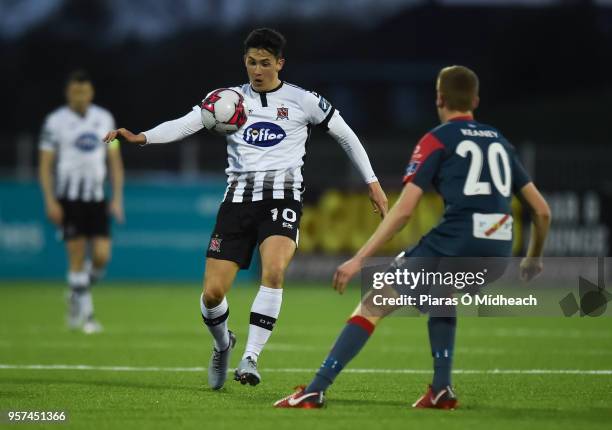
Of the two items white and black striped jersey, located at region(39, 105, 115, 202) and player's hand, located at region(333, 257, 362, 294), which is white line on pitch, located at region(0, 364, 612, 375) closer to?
player's hand, located at region(333, 257, 362, 294)

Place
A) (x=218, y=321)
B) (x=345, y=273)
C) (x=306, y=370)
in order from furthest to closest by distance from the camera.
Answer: (x=306, y=370)
(x=218, y=321)
(x=345, y=273)

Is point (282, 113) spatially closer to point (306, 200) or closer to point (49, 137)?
point (49, 137)

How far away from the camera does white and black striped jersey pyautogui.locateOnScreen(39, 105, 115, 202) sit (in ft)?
43.0

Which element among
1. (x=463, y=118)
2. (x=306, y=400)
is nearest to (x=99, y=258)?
(x=306, y=400)

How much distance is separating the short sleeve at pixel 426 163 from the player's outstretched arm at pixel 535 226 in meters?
0.54

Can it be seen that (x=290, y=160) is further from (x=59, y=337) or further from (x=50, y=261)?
(x=50, y=261)

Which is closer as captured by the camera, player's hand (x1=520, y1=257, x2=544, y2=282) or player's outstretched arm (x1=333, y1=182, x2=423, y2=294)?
player's outstretched arm (x1=333, y1=182, x2=423, y2=294)

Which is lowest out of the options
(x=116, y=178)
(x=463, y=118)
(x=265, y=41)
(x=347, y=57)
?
(x=116, y=178)

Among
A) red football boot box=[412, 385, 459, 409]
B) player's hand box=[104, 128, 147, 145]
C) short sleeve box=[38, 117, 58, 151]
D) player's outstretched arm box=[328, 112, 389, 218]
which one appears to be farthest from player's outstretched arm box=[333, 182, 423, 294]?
short sleeve box=[38, 117, 58, 151]

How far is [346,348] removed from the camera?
6.81 m

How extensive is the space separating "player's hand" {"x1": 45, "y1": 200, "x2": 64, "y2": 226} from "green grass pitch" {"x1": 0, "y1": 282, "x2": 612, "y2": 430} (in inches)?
45.4

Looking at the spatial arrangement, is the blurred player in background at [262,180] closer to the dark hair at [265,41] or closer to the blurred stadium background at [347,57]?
the dark hair at [265,41]

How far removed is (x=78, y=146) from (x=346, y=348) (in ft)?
23.0

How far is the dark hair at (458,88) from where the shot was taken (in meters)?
6.90
